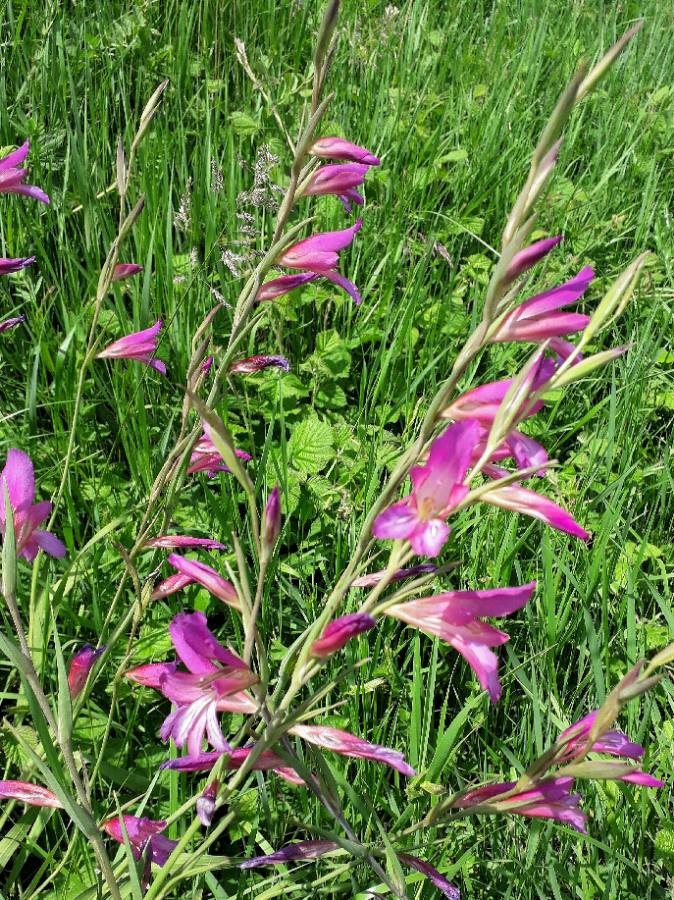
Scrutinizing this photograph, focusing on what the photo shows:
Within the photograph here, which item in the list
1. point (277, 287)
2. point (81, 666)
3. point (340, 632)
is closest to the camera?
point (340, 632)

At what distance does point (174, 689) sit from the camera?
0.84 meters

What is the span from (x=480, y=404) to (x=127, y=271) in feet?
2.60

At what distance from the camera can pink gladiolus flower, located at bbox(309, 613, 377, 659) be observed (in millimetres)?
715

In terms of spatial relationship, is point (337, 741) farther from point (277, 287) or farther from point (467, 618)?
point (277, 287)

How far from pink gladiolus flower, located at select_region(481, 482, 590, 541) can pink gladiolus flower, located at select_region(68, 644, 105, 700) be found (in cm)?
62

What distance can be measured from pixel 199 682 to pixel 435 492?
30 centimetres

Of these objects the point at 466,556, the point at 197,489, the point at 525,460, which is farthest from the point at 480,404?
the point at 197,489

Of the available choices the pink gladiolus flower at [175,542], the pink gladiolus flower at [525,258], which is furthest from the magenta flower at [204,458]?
the pink gladiolus flower at [525,258]

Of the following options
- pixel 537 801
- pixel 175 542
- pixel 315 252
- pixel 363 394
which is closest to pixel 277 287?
pixel 315 252

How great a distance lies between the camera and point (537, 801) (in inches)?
37.9

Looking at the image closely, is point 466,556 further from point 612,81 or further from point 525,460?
point 612,81

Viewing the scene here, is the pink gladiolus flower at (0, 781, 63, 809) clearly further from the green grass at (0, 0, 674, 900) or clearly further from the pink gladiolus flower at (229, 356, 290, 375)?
the pink gladiolus flower at (229, 356, 290, 375)

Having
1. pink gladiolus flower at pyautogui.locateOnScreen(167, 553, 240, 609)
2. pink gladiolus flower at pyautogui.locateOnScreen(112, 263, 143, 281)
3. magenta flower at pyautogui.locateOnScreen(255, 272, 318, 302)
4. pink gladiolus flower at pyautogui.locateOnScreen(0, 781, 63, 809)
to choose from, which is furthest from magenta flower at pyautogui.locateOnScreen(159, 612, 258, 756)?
pink gladiolus flower at pyautogui.locateOnScreen(112, 263, 143, 281)

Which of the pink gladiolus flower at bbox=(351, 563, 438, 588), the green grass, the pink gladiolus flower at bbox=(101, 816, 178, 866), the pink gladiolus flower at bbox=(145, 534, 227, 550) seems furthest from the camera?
the green grass
